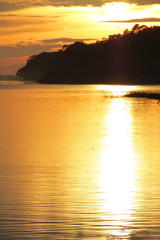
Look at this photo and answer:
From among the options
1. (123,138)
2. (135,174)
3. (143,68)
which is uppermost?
(135,174)

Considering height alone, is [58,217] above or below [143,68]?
above

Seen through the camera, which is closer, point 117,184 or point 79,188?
point 79,188

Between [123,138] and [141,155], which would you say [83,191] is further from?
[123,138]

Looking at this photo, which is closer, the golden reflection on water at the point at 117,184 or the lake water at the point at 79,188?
the lake water at the point at 79,188

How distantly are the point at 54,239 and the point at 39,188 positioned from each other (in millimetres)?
4054

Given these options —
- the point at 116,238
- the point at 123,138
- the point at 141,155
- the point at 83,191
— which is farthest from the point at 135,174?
the point at 123,138

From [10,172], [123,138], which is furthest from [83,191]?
[123,138]

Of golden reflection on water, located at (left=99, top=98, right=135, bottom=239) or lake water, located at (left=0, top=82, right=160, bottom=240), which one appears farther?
golden reflection on water, located at (left=99, top=98, right=135, bottom=239)

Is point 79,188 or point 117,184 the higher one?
point 79,188

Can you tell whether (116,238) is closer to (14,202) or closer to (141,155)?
(14,202)

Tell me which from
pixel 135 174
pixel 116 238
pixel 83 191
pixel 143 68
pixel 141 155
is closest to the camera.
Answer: pixel 116 238

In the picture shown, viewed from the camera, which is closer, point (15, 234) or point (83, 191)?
point (15, 234)

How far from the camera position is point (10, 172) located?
15219 mm

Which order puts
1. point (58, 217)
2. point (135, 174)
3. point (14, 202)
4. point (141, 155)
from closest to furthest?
point (58, 217), point (14, 202), point (135, 174), point (141, 155)
